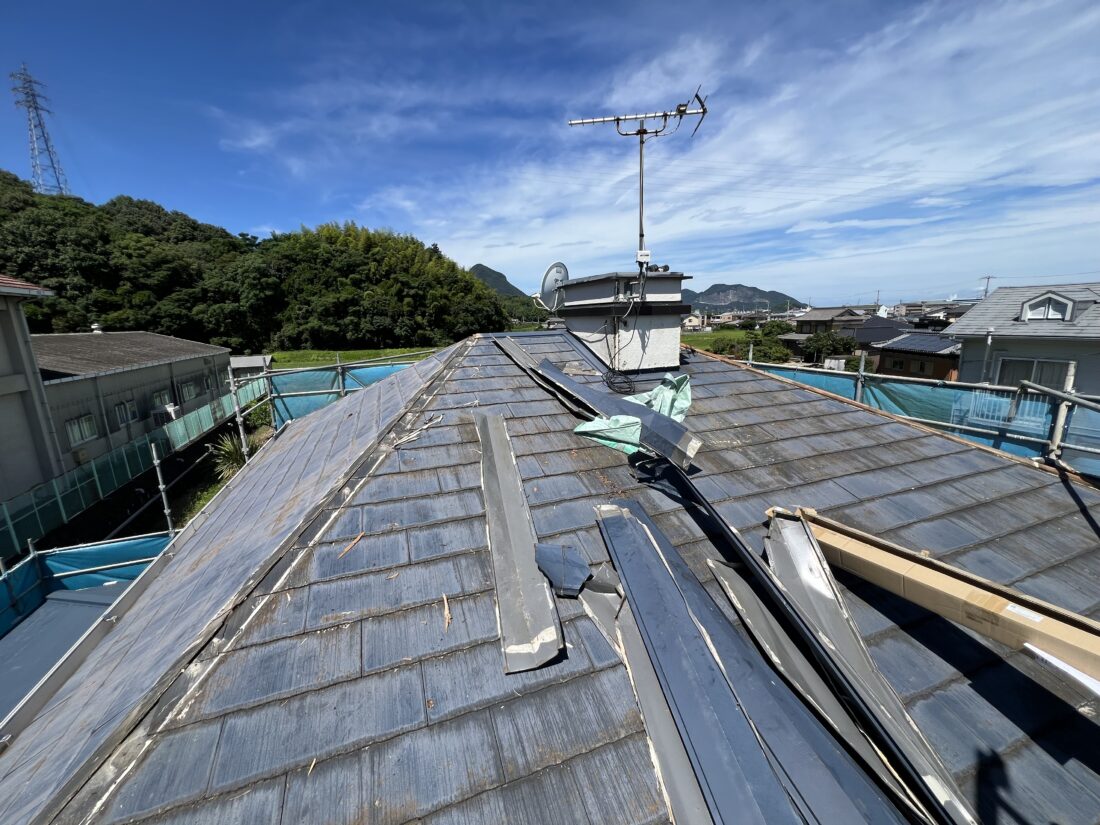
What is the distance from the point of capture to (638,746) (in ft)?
7.09

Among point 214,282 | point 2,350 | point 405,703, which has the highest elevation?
point 214,282

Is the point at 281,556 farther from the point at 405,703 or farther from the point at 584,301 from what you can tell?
the point at 584,301

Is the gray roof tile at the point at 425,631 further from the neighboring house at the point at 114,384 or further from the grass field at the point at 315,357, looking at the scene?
the grass field at the point at 315,357

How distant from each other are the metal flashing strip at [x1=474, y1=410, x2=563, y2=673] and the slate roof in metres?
0.08

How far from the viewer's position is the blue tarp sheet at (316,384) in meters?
12.4

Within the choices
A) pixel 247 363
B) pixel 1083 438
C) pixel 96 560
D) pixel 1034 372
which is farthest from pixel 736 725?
pixel 247 363

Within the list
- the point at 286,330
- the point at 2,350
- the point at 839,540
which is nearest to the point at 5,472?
the point at 2,350

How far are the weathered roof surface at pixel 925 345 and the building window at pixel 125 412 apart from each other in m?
44.8

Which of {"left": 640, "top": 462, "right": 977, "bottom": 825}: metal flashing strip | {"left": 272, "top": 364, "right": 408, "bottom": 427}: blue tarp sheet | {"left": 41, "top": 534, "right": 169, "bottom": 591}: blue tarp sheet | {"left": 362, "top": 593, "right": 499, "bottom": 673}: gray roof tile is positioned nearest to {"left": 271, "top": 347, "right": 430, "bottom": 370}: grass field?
{"left": 272, "top": 364, "right": 408, "bottom": 427}: blue tarp sheet

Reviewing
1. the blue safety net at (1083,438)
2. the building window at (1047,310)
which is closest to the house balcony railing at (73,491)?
the blue safety net at (1083,438)

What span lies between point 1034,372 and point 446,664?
28441 millimetres

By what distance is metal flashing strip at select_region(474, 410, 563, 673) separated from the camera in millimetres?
2555

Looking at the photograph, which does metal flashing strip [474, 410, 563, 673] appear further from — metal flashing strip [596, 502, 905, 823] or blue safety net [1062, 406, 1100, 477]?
blue safety net [1062, 406, 1100, 477]

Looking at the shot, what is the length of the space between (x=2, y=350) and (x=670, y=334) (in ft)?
69.7
